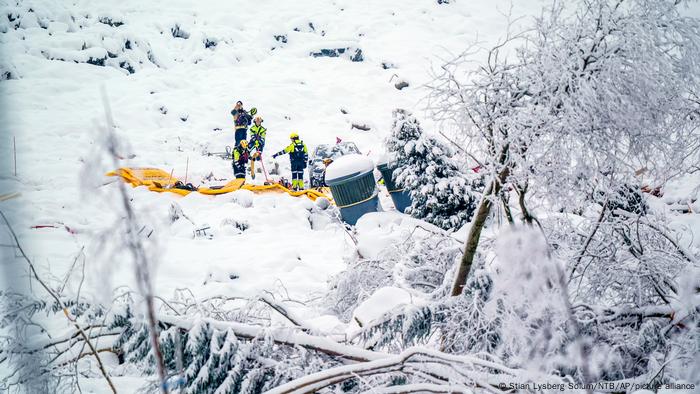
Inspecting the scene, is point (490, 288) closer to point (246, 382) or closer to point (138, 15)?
point (246, 382)

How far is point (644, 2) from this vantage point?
62.7 inches

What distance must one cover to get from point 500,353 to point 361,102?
699 inches

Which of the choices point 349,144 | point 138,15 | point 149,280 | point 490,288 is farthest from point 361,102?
point 149,280

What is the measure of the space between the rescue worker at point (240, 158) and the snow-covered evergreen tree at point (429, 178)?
5.55m

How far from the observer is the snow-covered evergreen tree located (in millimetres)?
6070

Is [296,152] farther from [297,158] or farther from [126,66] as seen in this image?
[126,66]

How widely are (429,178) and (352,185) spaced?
173cm

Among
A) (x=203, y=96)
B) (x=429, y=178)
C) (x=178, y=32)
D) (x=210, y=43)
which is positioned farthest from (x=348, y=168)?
(x=178, y=32)

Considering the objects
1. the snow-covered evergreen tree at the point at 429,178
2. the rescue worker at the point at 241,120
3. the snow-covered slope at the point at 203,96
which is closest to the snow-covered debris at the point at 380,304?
the snow-covered slope at the point at 203,96

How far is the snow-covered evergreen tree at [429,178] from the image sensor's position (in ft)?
19.9

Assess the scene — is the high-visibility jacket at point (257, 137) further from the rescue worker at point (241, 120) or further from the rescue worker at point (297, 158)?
the rescue worker at point (297, 158)

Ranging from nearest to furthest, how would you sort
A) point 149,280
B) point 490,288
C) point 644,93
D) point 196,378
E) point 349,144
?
1. point 149,280
2. point 644,93
3. point 196,378
4. point 490,288
5. point 349,144

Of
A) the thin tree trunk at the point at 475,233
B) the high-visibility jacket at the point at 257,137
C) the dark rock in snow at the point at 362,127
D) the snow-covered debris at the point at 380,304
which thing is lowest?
the dark rock in snow at the point at 362,127

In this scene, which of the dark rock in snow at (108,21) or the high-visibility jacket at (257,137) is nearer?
the high-visibility jacket at (257,137)
